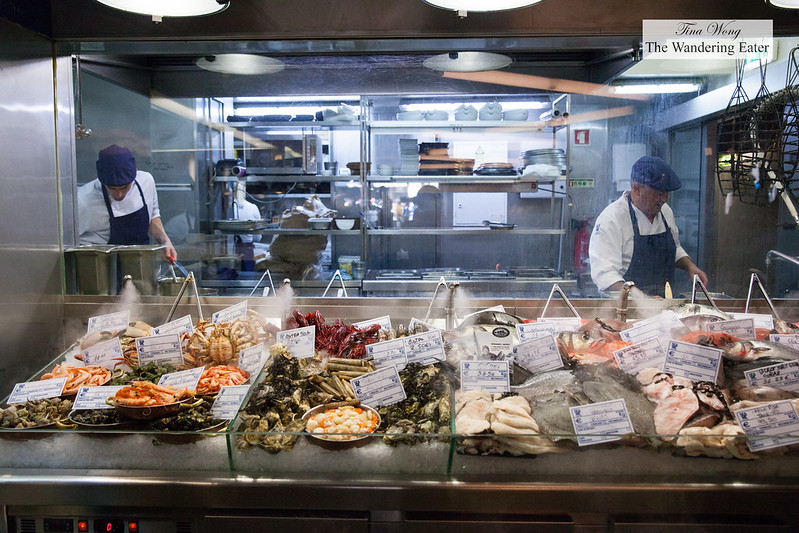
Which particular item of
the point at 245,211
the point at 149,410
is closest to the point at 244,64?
the point at 245,211

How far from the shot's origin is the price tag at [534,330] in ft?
7.41

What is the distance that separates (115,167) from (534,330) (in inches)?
114

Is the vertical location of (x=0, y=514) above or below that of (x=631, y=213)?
below

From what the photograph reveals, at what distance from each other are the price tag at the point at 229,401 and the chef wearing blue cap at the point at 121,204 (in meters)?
1.80

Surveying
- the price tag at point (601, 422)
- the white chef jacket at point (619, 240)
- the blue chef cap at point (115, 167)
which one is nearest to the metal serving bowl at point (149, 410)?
the price tag at point (601, 422)

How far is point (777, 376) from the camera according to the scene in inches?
70.5

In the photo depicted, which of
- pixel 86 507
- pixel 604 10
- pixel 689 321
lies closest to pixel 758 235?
pixel 689 321

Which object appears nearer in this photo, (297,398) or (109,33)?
(297,398)

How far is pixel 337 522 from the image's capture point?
1.58 meters

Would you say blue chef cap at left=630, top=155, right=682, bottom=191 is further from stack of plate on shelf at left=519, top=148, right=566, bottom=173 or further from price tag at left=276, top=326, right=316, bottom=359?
price tag at left=276, top=326, right=316, bottom=359

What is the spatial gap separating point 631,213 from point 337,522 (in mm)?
3056

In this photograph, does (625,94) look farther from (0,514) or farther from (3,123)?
(0,514)

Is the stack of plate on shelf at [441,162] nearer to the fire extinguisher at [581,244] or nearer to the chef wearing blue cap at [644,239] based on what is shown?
the fire extinguisher at [581,244]

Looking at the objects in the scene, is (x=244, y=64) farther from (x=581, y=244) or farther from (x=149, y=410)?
(x=149, y=410)
